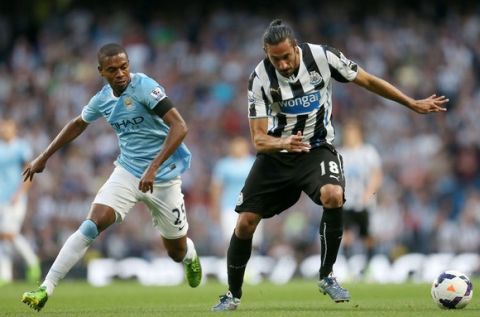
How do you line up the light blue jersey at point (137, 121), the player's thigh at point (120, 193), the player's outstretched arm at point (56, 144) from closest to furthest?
the light blue jersey at point (137, 121)
the player's thigh at point (120, 193)
the player's outstretched arm at point (56, 144)

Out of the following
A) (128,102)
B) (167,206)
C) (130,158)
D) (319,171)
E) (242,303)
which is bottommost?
(242,303)

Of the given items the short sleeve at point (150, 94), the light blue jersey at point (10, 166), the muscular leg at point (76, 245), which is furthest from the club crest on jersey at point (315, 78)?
the light blue jersey at point (10, 166)

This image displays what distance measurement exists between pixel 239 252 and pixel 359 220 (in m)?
6.52

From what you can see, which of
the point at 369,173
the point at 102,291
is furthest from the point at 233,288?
the point at 369,173

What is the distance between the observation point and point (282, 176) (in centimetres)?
909

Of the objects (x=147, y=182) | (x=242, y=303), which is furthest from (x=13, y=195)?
(x=147, y=182)

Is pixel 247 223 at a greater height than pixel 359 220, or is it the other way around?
pixel 247 223

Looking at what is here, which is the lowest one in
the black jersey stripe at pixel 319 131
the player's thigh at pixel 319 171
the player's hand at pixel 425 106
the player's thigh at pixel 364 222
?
the player's thigh at pixel 364 222

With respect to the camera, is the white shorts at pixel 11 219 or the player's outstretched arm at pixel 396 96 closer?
the player's outstretched arm at pixel 396 96

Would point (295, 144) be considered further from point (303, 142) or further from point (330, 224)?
point (330, 224)

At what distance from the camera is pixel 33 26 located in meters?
23.9

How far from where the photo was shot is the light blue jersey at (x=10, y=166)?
15.7 meters

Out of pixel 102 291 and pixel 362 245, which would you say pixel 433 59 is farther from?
pixel 102 291

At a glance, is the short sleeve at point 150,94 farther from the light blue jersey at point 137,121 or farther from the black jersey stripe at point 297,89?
the black jersey stripe at point 297,89
